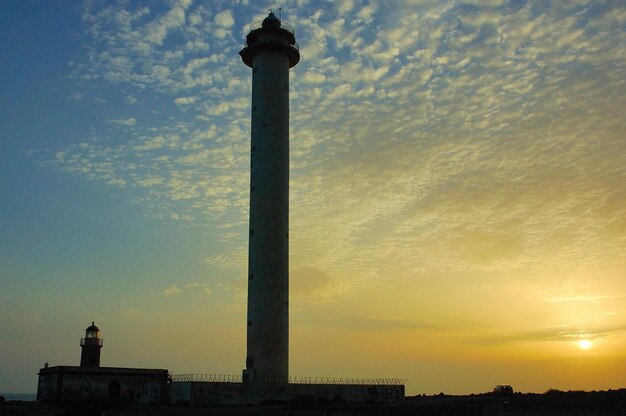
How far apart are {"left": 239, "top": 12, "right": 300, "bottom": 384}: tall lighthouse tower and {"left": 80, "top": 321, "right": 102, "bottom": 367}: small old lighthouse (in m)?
22.2

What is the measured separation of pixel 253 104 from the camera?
5816cm

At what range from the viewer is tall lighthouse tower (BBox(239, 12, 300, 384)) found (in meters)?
52.3

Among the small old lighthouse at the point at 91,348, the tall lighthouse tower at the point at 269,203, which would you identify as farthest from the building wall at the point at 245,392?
the small old lighthouse at the point at 91,348

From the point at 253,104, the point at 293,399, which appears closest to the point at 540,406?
the point at 293,399

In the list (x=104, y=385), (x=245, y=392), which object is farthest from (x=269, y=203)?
(x=104, y=385)

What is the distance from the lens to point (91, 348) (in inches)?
2633

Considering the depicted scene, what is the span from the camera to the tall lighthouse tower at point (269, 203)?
52344mm

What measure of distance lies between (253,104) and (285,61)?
5.13m

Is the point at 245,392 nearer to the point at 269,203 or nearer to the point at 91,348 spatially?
the point at 269,203

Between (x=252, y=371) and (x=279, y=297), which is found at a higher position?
(x=279, y=297)

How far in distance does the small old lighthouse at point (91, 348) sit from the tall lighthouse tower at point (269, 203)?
22.2 metres

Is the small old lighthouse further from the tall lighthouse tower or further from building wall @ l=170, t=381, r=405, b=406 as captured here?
the tall lighthouse tower

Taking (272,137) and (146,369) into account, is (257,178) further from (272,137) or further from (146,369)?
(146,369)

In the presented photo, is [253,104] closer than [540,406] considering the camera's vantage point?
No
